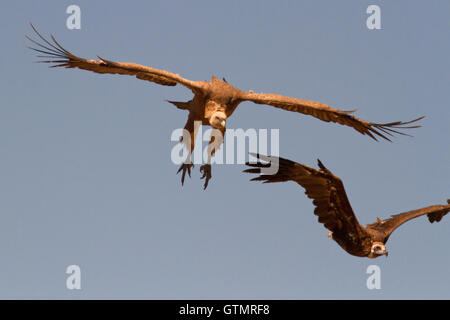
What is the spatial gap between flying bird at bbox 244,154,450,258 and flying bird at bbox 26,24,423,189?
242 centimetres

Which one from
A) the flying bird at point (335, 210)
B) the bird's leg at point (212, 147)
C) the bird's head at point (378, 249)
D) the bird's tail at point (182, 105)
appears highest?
the bird's tail at point (182, 105)

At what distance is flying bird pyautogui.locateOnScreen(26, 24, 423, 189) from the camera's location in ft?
52.7

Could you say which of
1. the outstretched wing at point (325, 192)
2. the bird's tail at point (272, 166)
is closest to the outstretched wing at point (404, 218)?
the outstretched wing at point (325, 192)

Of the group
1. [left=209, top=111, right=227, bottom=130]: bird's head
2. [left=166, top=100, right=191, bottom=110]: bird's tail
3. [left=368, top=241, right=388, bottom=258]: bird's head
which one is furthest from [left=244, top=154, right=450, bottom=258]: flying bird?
[left=166, top=100, right=191, bottom=110]: bird's tail

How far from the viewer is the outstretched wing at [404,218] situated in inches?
592

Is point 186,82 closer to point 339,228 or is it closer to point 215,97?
point 215,97

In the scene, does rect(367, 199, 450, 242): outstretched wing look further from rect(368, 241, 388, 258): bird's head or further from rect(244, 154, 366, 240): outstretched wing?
rect(244, 154, 366, 240): outstretched wing

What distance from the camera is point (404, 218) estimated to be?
1545cm

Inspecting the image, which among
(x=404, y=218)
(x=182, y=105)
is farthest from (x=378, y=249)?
(x=182, y=105)

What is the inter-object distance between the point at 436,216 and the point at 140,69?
6.75 m

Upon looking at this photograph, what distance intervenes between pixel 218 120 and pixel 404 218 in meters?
4.08

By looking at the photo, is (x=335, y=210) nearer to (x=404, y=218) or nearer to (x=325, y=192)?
(x=325, y=192)

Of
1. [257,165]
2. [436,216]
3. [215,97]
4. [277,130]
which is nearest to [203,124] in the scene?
[215,97]

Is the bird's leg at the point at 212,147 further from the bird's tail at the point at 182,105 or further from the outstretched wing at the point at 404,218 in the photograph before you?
the outstretched wing at the point at 404,218
